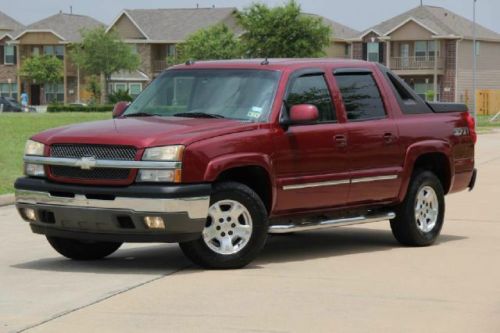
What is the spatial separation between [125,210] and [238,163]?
104cm

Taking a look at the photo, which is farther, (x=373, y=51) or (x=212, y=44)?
(x=373, y=51)

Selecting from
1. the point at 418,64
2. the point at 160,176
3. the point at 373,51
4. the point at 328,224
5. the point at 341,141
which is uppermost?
the point at 373,51

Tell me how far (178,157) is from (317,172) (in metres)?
1.66

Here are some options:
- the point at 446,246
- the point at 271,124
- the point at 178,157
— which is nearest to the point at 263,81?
the point at 271,124

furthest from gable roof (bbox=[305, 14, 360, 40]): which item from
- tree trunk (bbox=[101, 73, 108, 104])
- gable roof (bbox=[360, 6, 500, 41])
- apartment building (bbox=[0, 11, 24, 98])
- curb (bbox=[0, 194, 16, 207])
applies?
curb (bbox=[0, 194, 16, 207])

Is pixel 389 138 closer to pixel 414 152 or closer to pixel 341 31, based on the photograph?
pixel 414 152

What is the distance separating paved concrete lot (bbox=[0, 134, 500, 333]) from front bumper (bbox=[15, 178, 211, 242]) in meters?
0.35

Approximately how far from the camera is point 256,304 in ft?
28.3

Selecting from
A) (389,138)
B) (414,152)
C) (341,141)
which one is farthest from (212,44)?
(341,141)

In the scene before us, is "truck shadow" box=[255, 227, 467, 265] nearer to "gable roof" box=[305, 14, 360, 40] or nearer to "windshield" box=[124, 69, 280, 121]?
"windshield" box=[124, 69, 280, 121]

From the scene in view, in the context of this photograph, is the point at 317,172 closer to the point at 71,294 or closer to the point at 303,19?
the point at 71,294

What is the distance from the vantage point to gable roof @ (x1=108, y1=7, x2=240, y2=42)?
4031 inches

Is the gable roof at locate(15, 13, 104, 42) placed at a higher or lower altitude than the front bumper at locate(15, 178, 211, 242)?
higher

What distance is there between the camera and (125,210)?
9.74 m
